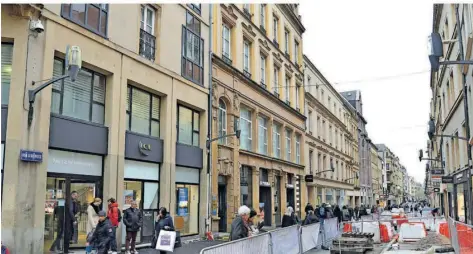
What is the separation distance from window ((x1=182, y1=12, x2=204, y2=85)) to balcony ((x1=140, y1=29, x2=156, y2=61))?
201 cm

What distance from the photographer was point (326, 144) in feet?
148

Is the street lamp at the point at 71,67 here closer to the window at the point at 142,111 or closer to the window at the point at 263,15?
the window at the point at 142,111

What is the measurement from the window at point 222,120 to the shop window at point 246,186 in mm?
2871

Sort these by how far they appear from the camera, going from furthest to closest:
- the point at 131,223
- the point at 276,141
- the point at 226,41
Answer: the point at 276,141, the point at 226,41, the point at 131,223

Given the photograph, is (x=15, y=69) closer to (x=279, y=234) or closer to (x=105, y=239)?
(x=105, y=239)

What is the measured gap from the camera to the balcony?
16469 millimetres

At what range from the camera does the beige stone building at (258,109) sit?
2259cm

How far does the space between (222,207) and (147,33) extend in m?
9.98

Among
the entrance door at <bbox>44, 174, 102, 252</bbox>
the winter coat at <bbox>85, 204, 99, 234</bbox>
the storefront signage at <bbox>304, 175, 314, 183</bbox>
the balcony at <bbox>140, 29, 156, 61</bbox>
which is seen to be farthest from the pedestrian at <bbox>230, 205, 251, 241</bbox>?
the storefront signage at <bbox>304, 175, 314, 183</bbox>

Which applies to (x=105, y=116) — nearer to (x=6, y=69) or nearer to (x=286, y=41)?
(x=6, y=69)

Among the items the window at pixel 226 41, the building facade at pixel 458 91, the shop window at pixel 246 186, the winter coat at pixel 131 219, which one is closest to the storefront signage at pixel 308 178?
the building facade at pixel 458 91

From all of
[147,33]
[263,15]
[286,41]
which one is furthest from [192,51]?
[286,41]

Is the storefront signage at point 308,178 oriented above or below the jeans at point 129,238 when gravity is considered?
above

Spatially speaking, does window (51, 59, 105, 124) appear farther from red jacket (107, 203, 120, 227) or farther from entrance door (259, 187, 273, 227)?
entrance door (259, 187, 273, 227)
